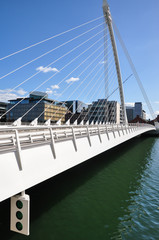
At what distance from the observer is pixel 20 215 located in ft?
16.2

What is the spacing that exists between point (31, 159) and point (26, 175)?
1.93 ft

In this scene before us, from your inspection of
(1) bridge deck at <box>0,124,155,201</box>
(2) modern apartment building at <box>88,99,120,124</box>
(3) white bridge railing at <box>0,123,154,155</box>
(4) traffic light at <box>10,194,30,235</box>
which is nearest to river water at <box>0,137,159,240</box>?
(4) traffic light at <box>10,194,30,235</box>

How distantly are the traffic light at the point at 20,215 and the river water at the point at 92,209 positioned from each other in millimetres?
1803

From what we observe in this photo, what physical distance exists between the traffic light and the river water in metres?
1.80

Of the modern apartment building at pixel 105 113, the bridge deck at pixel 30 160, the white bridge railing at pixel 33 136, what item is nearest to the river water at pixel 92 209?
the bridge deck at pixel 30 160

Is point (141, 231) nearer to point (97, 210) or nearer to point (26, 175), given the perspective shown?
point (97, 210)

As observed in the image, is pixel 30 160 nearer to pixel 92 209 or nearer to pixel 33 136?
pixel 33 136

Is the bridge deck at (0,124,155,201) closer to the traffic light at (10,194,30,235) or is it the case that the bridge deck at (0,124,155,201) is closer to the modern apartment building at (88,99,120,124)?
the traffic light at (10,194,30,235)

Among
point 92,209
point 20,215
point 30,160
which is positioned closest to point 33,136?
point 30,160

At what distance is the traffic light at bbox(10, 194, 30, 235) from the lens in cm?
477

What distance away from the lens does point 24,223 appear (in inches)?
189

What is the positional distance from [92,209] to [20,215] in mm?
4709

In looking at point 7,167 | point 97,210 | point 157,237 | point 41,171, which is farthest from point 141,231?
point 7,167

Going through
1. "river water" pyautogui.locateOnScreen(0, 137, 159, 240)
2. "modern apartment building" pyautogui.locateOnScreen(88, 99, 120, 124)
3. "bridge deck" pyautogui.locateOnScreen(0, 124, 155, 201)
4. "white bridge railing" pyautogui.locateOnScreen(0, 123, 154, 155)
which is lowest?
"river water" pyautogui.locateOnScreen(0, 137, 159, 240)
